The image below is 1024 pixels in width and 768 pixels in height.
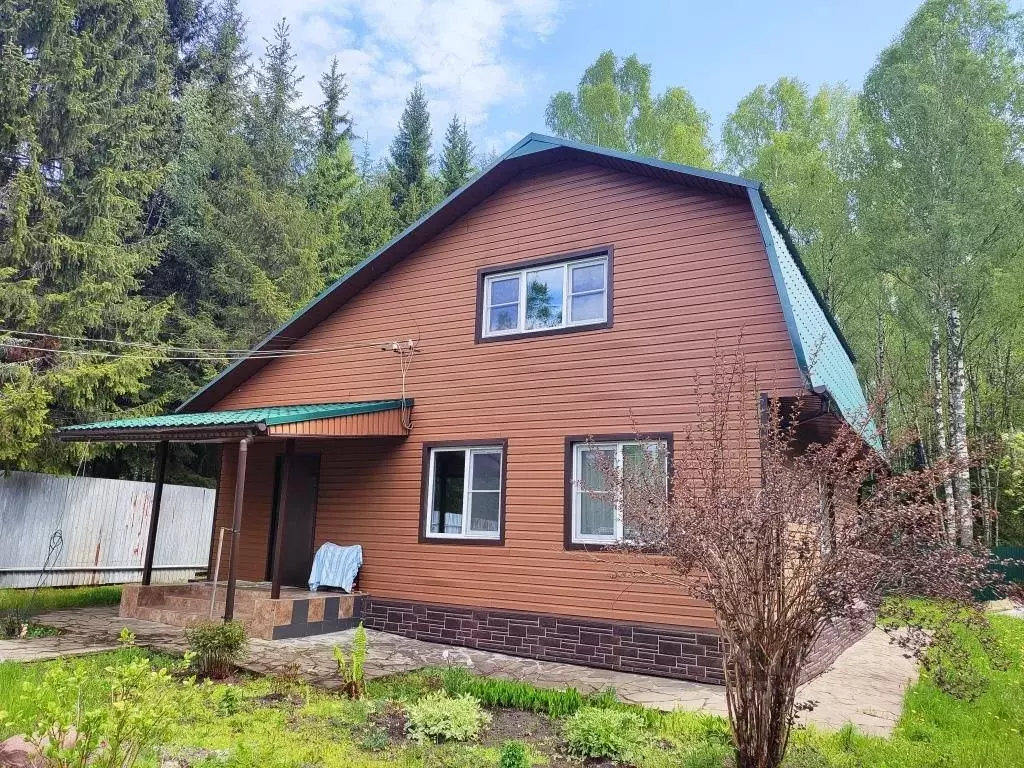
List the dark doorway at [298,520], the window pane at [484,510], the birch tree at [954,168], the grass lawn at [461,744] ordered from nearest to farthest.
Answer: the grass lawn at [461,744] → the window pane at [484,510] → the dark doorway at [298,520] → the birch tree at [954,168]

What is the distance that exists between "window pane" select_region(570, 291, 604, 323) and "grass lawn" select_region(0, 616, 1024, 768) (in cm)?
482

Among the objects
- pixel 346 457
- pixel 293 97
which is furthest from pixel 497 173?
pixel 293 97

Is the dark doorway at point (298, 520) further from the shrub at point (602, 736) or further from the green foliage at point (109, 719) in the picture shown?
the green foliage at point (109, 719)

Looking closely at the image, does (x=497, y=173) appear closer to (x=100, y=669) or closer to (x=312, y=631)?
(x=312, y=631)

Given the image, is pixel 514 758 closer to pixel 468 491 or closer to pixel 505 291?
pixel 468 491

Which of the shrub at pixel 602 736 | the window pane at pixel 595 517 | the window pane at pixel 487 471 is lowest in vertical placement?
the shrub at pixel 602 736

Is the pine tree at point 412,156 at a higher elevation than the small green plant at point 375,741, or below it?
A: higher

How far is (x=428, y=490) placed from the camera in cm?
983

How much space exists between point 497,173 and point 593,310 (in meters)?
2.62

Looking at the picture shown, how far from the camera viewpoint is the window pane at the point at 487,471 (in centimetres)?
938

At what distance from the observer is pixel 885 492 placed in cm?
395

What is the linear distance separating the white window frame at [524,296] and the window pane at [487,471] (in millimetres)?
1705

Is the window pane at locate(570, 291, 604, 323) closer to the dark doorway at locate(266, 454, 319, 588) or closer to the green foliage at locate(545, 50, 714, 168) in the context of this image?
the dark doorway at locate(266, 454, 319, 588)

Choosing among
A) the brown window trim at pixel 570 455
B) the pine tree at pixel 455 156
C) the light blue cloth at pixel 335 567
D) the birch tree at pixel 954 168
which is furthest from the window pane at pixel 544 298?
the pine tree at pixel 455 156
